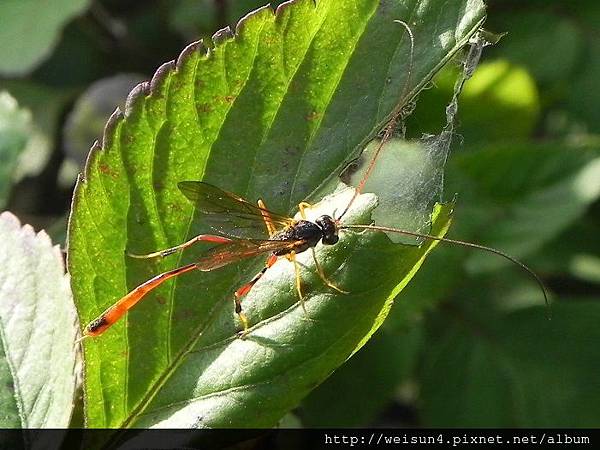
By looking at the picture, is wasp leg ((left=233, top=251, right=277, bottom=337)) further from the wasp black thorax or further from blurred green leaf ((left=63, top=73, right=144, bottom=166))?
blurred green leaf ((left=63, top=73, right=144, bottom=166))

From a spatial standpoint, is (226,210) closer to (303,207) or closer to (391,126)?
(303,207)

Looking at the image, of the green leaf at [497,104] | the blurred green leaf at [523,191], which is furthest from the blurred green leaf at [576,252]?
the green leaf at [497,104]

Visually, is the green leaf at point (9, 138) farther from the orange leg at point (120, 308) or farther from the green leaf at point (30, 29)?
the orange leg at point (120, 308)

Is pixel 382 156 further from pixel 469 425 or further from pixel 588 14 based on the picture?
pixel 588 14

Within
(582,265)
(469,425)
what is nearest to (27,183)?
(469,425)

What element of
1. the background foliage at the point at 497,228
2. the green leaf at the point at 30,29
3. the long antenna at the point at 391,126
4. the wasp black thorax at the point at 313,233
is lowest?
the wasp black thorax at the point at 313,233

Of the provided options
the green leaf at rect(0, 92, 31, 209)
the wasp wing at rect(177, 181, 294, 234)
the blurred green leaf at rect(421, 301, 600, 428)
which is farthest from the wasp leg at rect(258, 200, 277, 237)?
the blurred green leaf at rect(421, 301, 600, 428)

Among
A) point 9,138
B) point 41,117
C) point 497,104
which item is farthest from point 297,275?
point 41,117

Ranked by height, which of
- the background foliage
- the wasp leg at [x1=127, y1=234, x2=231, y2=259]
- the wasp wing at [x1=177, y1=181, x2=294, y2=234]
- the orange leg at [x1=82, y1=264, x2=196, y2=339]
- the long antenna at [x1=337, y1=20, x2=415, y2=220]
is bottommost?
the orange leg at [x1=82, y1=264, x2=196, y2=339]
